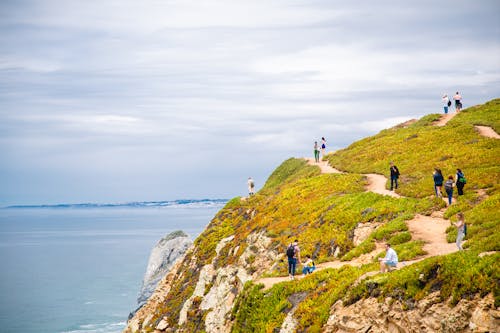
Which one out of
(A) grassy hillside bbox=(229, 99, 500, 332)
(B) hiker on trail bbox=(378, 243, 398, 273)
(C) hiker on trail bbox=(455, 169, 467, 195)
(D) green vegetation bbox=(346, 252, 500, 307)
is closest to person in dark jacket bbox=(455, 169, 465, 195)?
(C) hiker on trail bbox=(455, 169, 467, 195)

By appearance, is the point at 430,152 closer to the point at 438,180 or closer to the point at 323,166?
the point at 438,180

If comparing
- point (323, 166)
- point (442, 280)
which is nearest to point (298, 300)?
point (442, 280)

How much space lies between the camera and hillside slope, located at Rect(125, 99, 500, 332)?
18656 mm

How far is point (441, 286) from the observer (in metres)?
18.5

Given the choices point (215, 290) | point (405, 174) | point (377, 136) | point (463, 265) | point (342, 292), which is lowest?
point (215, 290)

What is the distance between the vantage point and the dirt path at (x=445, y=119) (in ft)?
217

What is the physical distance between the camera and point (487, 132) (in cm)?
5428

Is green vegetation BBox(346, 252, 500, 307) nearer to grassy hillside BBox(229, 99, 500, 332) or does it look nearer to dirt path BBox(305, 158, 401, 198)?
grassy hillside BBox(229, 99, 500, 332)

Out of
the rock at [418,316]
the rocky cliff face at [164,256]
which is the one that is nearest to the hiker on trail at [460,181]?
the rock at [418,316]

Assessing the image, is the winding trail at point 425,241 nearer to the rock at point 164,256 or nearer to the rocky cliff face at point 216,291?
the rocky cliff face at point 216,291

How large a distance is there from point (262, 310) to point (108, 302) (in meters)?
107

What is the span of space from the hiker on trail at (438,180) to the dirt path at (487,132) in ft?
58.4

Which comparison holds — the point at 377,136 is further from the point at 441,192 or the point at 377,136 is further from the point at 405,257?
the point at 405,257

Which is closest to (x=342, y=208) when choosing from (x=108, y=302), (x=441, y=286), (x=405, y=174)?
(x=405, y=174)
